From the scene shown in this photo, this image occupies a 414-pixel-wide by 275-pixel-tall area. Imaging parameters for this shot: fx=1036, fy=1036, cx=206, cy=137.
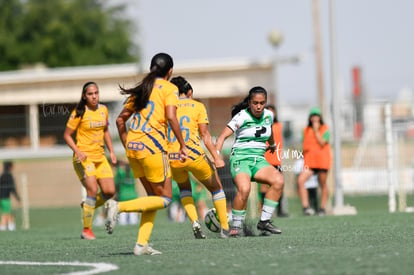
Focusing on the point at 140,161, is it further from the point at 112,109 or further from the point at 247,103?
the point at 112,109

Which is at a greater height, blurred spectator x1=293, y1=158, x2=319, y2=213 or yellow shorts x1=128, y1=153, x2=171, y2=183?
yellow shorts x1=128, y1=153, x2=171, y2=183

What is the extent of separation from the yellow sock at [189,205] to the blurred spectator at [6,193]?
36.4 feet

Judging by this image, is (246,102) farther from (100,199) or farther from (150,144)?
(150,144)

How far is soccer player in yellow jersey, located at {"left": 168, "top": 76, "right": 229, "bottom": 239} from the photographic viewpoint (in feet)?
40.7

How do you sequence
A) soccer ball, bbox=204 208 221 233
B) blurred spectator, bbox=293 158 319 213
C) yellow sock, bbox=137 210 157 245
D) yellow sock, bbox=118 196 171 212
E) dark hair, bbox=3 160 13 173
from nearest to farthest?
yellow sock, bbox=118 196 171 212
yellow sock, bbox=137 210 157 245
soccer ball, bbox=204 208 221 233
blurred spectator, bbox=293 158 319 213
dark hair, bbox=3 160 13 173

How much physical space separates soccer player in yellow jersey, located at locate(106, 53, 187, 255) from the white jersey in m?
2.44

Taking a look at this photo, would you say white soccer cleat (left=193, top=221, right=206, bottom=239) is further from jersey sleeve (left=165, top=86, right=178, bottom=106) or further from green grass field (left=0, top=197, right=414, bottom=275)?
jersey sleeve (left=165, top=86, right=178, bottom=106)

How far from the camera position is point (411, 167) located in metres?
28.6

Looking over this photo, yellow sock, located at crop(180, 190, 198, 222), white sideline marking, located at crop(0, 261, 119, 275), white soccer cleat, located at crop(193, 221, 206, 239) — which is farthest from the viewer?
yellow sock, located at crop(180, 190, 198, 222)

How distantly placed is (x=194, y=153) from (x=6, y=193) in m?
12.1

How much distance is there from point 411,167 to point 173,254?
19469mm

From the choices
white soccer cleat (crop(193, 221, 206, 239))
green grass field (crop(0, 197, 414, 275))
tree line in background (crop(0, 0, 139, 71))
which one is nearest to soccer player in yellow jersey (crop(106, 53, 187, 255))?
green grass field (crop(0, 197, 414, 275))

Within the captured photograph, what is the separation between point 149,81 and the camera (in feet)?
33.3

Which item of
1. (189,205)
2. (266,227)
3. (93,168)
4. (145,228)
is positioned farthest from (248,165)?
(145,228)
